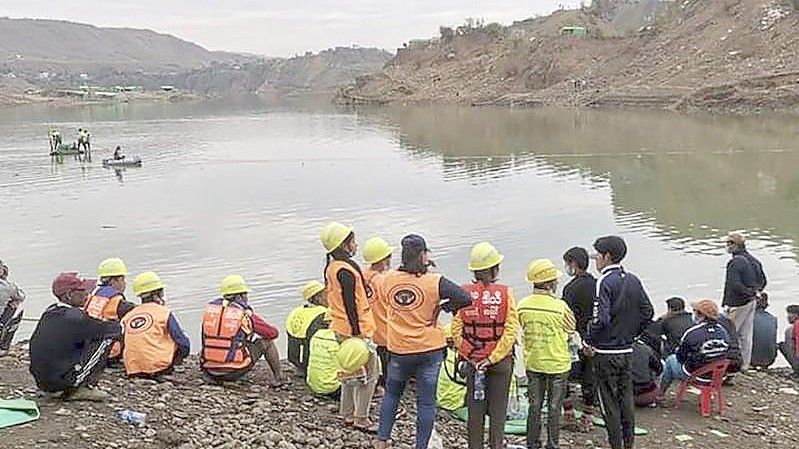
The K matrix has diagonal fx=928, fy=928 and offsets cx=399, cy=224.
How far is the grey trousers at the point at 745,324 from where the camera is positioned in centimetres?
970

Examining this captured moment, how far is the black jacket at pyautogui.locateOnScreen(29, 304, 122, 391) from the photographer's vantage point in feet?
23.0

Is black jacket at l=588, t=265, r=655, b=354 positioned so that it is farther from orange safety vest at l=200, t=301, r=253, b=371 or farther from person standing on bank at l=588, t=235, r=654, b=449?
orange safety vest at l=200, t=301, r=253, b=371

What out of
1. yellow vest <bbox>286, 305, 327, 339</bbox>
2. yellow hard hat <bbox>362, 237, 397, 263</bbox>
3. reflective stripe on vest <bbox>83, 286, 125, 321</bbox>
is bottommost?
yellow vest <bbox>286, 305, 327, 339</bbox>

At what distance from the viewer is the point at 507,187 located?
98.7 ft

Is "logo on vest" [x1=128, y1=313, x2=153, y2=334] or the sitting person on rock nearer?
"logo on vest" [x1=128, y1=313, x2=153, y2=334]

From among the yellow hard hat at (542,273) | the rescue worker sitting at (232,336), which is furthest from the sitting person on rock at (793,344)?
the rescue worker sitting at (232,336)

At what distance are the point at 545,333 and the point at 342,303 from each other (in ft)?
5.07

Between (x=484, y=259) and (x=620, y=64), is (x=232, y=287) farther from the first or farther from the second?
Result: (x=620, y=64)

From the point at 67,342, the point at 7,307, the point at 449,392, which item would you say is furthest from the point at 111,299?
the point at 449,392

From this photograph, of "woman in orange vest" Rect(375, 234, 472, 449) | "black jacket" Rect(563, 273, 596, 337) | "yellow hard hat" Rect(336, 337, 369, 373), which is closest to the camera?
"woman in orange vest" Rect(375, 234, 472, 449)

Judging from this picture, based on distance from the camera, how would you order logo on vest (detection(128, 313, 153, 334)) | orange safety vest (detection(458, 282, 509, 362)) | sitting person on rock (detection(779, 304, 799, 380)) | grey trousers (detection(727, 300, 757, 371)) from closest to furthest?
orange safety vest (detection(458, 282, 509, 362)), logo on vest (detection(128, 313, 153, 334)), grey trousers (detection(727, 300, 757, 371)), sitting person on rock (detection(779, 304, 799, 380))

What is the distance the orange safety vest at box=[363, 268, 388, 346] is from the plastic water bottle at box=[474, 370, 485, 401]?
778mm

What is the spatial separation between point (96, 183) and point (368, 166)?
10.7 metres

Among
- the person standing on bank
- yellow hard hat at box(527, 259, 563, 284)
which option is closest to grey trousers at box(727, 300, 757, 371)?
the person standing on bank
